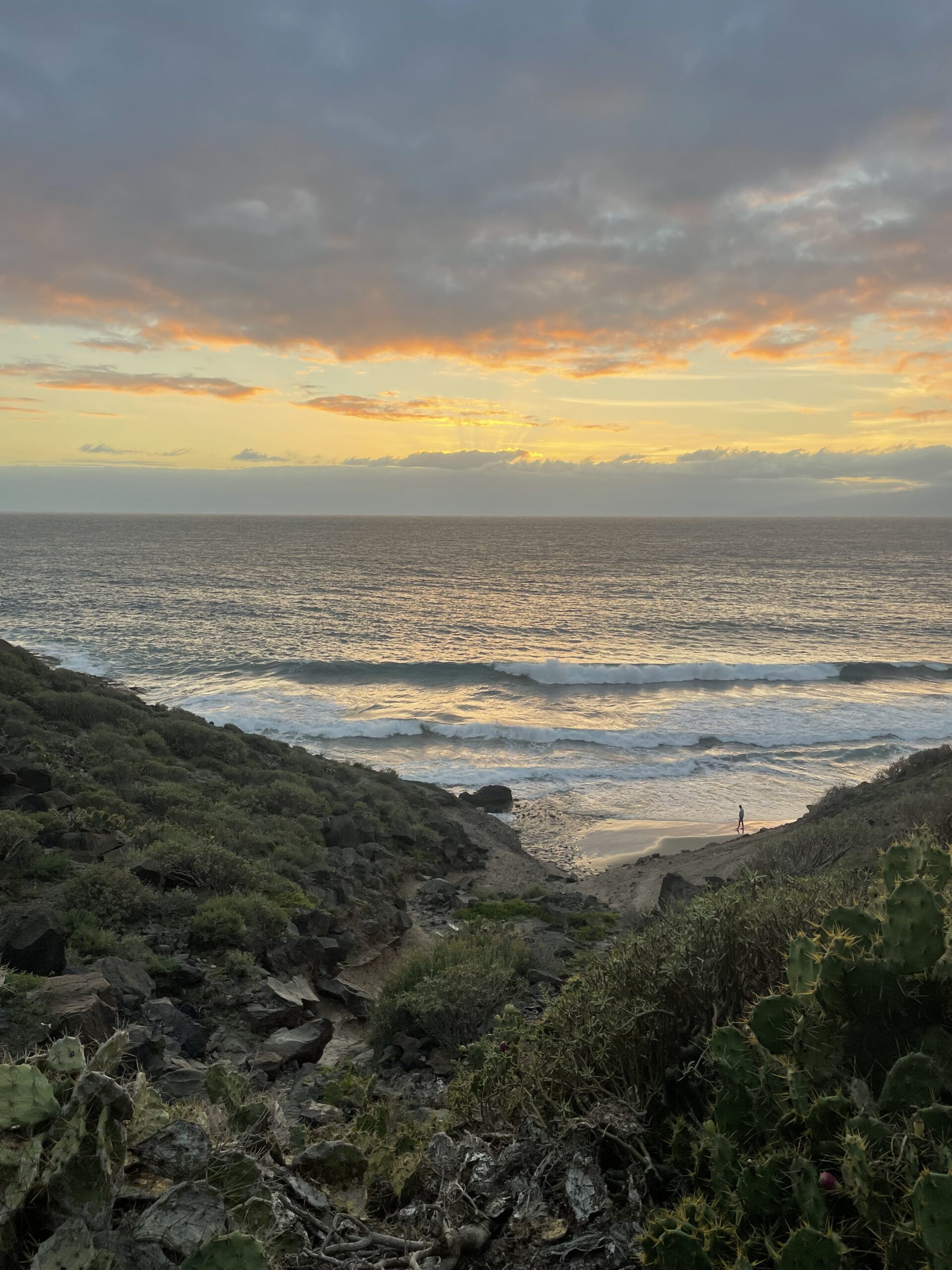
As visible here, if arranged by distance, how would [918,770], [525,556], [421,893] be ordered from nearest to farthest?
[421,893], [918,770], [525,556]

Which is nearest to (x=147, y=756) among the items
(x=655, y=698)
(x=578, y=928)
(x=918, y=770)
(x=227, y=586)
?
(x=578, y=928)

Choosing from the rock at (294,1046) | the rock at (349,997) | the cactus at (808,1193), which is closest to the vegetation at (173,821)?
the rock at (349,997)

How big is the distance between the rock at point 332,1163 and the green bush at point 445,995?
416cm

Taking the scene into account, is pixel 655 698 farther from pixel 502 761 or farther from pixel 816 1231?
pixel 816 1231

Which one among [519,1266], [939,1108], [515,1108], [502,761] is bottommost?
[502,761]

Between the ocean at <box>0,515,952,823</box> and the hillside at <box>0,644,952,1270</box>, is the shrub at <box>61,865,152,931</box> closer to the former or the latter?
the hillside at <box>0,644,952,1270</box>

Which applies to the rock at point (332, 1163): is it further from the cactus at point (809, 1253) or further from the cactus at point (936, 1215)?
the cactus at point (936, 1215)

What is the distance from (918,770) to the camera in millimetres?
20906

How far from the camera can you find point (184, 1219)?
122 inches

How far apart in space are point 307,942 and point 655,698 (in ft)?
107

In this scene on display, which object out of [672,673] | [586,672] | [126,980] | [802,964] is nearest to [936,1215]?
→ [802,964]

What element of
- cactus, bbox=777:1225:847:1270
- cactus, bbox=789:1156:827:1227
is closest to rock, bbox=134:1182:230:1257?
cactus, bbox=777:1225:847:1270

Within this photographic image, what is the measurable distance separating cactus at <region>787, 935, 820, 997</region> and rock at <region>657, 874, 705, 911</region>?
990 cm

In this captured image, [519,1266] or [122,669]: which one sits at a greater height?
[519,1266]
